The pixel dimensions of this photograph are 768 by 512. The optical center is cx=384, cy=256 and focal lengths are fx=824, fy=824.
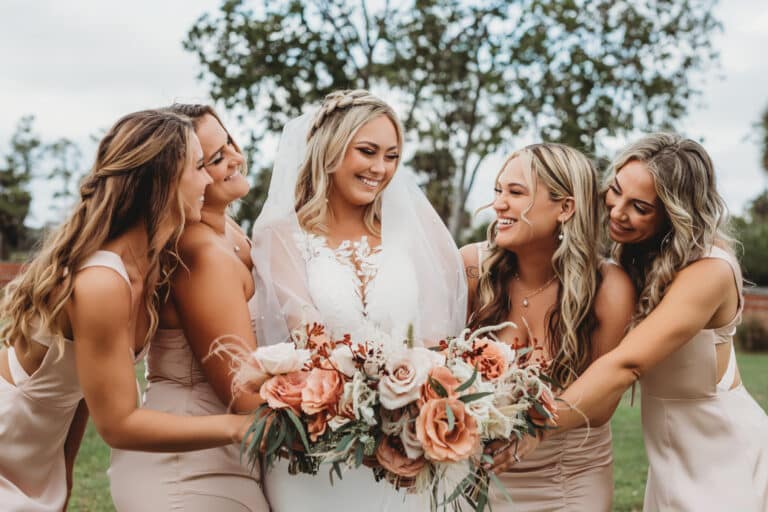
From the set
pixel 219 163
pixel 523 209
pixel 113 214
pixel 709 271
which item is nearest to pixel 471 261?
pixel 523 209

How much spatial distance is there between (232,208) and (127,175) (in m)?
1.62

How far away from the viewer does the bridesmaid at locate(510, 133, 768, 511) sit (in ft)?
14.0

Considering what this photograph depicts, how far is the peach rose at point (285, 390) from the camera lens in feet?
10.6

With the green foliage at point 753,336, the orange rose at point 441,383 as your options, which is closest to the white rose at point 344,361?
the orange rose at point 441,383

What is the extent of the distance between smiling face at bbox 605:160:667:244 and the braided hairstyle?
4.39 feet

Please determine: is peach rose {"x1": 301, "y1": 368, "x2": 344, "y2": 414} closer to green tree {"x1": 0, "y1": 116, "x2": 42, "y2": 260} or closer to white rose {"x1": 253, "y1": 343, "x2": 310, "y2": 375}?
white rose {"x1": 253, "y1": 343, "x2": 310, "y2": 375}

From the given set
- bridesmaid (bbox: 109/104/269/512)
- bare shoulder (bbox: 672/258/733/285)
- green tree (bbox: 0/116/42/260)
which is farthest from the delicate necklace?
green tree (bbox: 0/116/42/260)

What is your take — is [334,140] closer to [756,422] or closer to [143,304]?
[143,304]

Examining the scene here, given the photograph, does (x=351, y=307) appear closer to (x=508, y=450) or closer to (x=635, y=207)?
(x=508, y=450)

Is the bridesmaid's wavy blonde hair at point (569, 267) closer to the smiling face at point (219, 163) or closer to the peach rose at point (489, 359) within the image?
the peach rose at point (489, 359)

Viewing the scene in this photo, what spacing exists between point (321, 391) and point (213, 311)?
2.53 feet

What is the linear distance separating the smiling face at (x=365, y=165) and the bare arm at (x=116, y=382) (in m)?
1.75

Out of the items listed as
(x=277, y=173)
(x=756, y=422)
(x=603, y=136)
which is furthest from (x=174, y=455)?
(x=603, y=136)

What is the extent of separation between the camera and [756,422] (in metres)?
4.48
